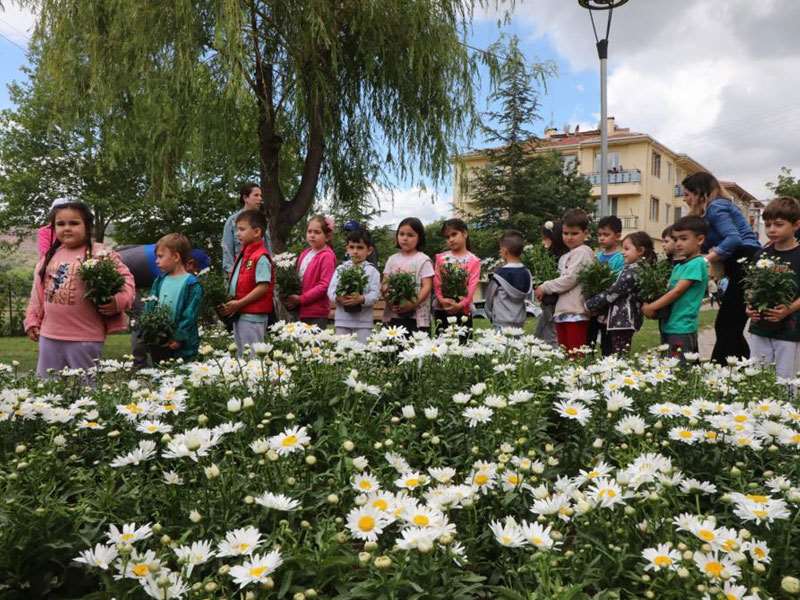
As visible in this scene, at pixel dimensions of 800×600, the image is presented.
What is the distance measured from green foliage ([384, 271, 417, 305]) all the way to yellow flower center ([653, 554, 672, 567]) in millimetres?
3410

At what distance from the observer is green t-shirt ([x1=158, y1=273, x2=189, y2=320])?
4.11 metres

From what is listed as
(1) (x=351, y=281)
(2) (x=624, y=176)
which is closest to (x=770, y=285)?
(1) (x=351, y=281)

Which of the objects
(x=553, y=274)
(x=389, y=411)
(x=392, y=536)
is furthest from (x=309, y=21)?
(x=392, y=536)

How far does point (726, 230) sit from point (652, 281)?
76 cm

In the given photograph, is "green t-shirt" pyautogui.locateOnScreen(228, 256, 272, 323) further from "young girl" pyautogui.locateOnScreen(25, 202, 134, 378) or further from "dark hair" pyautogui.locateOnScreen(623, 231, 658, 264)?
"dark hair" pyautogui.locateOnScreen(623, 231, 658, 264)

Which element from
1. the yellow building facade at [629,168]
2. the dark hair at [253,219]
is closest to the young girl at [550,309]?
the dark hair at [253,219]

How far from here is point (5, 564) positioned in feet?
4.68

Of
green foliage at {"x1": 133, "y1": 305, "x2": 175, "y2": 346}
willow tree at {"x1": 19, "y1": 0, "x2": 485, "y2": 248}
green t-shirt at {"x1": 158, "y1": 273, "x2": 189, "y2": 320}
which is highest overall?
willow tree at {"x1": 19, "y1": 0, "x2": 485, "y2": 248}

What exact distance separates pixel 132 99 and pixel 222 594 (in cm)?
796

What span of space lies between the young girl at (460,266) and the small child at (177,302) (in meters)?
1.77

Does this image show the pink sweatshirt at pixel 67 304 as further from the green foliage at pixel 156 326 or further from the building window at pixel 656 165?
the building window at pixel 656 165

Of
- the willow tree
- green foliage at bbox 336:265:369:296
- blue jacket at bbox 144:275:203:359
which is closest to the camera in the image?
blue jacket at bbox 144:275:203:359

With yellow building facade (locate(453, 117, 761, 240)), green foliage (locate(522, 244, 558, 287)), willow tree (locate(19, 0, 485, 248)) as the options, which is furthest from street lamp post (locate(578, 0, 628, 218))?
yellow building facade (locate(453, 117, 761, 240))

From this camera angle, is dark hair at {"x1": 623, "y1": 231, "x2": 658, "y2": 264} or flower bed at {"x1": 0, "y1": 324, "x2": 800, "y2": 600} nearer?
flower bed at {"x1": 0, "y1": 324, "x2": 800, "y2": 600}
